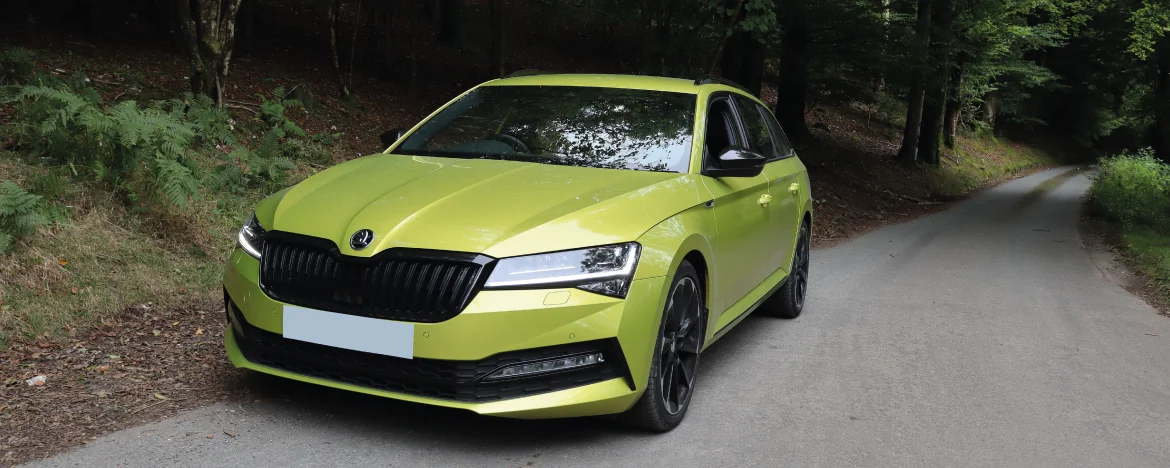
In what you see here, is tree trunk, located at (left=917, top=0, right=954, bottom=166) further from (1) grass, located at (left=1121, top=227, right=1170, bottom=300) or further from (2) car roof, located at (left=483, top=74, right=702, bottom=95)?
(2) car roof, located at (left=483, top=74, right=702, bottom=95)

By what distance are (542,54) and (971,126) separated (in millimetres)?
26910

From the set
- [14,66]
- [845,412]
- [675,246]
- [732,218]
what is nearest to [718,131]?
[732,218]

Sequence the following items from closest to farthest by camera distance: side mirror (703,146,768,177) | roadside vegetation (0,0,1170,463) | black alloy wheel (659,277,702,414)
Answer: black alloy wheel (659,277,702,414)
side mirror (703,146,768,177)
roadside vegetation (0,0,1170,463)

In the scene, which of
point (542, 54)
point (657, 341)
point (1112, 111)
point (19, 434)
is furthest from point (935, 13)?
point (1112, 111)

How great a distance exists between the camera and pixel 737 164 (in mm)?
4832

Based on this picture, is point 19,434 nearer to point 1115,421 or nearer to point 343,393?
point 343,393

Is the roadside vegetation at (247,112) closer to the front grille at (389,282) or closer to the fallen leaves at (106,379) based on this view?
the fallen leaves at (106,379)

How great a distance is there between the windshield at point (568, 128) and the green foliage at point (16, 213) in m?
2.64

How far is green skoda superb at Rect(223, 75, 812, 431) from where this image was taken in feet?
11.9

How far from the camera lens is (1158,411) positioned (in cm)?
516

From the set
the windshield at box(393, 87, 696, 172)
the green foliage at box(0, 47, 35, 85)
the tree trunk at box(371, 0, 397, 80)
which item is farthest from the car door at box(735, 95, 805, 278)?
the tree trunk at box(371, 0, 397, 80)

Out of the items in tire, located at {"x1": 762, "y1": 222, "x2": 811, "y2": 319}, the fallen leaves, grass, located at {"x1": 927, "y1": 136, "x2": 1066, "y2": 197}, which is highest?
the fallen leaves

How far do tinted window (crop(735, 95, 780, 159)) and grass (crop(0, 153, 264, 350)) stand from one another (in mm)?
3786

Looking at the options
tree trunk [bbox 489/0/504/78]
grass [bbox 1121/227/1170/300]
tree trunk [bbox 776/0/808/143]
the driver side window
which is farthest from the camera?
tree trunk [bbox 776/0/808/143]
